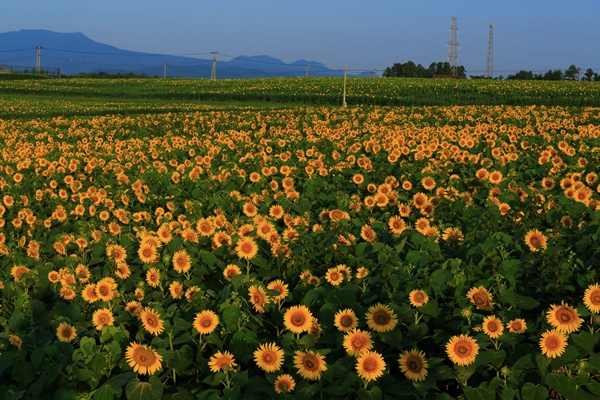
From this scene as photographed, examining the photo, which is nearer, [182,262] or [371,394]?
[371,394]

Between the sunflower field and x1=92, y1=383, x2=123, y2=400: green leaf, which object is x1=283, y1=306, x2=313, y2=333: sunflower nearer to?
the sunflower field

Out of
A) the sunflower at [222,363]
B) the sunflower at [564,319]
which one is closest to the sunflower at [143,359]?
the sunflower at [222,363]

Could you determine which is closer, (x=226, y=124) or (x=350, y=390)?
(x=350, y=390)

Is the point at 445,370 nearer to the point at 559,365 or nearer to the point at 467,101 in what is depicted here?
the point at 559,365

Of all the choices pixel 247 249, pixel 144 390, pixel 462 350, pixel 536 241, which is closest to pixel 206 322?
pixel 144 390

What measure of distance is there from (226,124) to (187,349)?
566 inches

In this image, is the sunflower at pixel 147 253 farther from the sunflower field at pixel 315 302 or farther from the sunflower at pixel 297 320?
the sunflower at pixel 297 320

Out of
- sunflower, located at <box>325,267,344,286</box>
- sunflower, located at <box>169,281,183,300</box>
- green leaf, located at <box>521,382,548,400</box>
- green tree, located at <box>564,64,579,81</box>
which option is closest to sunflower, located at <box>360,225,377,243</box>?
sunflower, located at <box>325,267,344,286</box>

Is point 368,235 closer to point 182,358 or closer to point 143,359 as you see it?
point 182,358

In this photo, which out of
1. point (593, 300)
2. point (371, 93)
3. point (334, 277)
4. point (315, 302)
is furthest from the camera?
point (371, 93)

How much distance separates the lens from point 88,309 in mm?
4102

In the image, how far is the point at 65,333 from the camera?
345 cm

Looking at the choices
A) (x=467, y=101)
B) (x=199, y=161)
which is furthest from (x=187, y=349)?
(x=467, y=101)

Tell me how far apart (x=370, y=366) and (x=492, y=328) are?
0.67m
